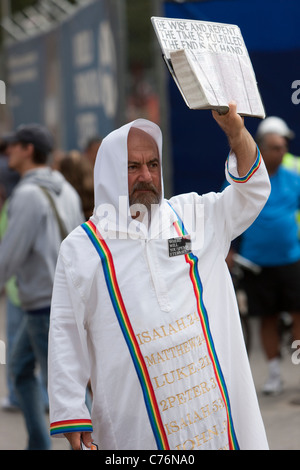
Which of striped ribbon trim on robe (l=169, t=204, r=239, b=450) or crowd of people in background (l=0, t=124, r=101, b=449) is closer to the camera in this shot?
striped ribbon trim on robe (l=169, t=204, r=239, b=450)

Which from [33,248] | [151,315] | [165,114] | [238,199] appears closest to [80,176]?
[33,248]

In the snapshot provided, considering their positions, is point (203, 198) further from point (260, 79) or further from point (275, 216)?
point (260, 79)

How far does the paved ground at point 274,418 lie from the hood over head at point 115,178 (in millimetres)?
3013

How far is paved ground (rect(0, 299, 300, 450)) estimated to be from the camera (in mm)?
6461

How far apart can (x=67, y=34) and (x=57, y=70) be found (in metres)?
1.10

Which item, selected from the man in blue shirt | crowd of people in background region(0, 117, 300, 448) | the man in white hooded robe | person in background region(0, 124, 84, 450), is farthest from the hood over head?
the man in blue shirt

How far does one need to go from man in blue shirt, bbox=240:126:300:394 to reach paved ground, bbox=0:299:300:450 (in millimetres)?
257

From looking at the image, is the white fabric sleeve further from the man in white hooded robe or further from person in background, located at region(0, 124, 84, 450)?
person in background, located at region(0, 124, 84, 450)

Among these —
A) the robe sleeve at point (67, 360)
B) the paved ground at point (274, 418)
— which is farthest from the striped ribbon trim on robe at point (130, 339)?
the paved ground at point (274, 418)

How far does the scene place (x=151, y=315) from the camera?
11.7 feet

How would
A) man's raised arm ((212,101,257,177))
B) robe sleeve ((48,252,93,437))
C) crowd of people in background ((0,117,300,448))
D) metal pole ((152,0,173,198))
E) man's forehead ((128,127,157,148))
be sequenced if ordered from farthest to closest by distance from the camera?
metal pole ((152,0,173,198)) → crowd of people in background ((0,117,300,448)) → man's forehead ((128,127,157,148)) → robe sleeve ((48,252,93,437)) → man's raised arm ((212,101,257,177))

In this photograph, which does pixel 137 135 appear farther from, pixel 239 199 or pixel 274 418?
pixel 274 418

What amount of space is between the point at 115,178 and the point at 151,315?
0.54 m
